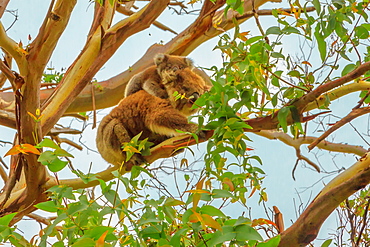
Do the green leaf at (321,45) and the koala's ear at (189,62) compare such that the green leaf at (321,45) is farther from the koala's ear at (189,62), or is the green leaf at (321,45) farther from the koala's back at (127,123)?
the koala's ear at (189,62)

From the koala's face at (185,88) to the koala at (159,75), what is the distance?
4 centimetres

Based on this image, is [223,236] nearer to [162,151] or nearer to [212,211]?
[212,211]

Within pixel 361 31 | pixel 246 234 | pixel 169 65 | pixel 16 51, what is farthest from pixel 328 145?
pixel 246 234

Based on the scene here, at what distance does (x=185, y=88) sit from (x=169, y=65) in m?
0.37

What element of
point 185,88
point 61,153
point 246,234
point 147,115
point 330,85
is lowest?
point 246,234

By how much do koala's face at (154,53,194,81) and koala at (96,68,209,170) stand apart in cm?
4

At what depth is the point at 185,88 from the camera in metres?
2.57

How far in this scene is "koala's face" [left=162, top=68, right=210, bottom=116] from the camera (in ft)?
8.19

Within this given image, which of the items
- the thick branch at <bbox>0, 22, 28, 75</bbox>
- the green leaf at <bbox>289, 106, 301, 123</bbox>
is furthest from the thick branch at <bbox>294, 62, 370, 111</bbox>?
the thick branch at <bbox>0, 22, 28, 75</bbox>

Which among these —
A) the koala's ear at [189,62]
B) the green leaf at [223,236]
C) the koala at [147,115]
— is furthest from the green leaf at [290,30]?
the koala's ear at [189,62]

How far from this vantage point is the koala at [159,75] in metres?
2.76

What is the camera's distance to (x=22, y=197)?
2.35 metres

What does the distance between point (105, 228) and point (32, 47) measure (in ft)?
4.38

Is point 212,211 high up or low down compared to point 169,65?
down
